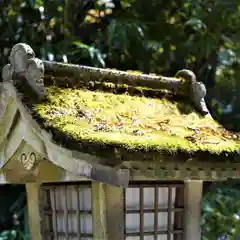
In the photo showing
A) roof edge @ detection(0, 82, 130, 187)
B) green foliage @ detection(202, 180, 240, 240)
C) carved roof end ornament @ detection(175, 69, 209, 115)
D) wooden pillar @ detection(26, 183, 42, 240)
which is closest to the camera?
roof edge @ detection(0, 82, 130, 187)

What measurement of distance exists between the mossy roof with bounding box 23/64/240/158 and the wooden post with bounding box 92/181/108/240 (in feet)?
1.00

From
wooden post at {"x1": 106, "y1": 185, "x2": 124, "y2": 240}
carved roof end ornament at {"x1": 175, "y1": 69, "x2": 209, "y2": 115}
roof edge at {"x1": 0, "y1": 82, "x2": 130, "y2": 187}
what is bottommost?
wooden post at {"x1": 106, "y1": 185, "x2": 124, "y2": 240}

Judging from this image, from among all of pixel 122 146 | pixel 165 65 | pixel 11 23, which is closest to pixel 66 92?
pixel 122 146

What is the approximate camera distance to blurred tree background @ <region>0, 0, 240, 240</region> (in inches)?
196

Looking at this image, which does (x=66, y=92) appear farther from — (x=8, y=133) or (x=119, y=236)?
(x=119, y=236)

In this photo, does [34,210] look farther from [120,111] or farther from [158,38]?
[158,38]

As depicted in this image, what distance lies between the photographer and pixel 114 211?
76.9 inches

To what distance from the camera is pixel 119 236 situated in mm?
1967

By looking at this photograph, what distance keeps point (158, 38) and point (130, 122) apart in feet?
11.9

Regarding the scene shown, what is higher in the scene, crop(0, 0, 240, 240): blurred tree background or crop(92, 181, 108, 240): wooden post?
crop(92, 181, 108, 240): wooden post

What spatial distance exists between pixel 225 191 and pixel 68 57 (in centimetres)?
231

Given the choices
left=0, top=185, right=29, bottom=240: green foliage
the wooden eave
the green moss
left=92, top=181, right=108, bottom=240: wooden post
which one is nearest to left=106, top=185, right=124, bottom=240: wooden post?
left=92, top=181, right=108, bottom=240: wooden post

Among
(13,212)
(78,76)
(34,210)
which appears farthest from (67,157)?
(13,212)

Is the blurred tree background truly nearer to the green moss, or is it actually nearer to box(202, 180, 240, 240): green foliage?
box(202, 180, 240, 240): green foliage
